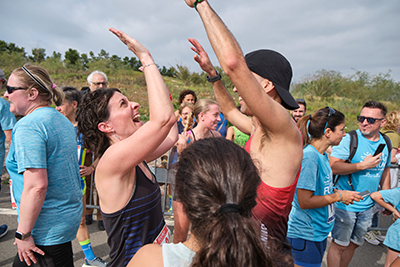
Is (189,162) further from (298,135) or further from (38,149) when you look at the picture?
(38,149)

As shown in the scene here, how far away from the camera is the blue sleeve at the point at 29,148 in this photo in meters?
1.65

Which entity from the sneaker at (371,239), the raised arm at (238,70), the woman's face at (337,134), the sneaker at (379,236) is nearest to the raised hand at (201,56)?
the raised arm at (238,70)

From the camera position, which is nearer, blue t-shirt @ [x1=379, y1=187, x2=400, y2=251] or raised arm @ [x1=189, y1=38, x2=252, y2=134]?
raised arm @ [x1=189, y1=38, x2=252, y2=134]

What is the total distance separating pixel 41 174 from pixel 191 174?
53.1 inches

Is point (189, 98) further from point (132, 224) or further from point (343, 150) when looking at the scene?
point (132, 224)

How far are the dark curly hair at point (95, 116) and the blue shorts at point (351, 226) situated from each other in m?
2.93

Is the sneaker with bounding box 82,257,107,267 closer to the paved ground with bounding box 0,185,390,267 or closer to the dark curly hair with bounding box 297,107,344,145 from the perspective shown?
the paved ground with bounding box 0,185,390,267

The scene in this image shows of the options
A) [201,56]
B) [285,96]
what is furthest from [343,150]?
[201,56]

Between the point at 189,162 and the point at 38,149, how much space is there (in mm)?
1321

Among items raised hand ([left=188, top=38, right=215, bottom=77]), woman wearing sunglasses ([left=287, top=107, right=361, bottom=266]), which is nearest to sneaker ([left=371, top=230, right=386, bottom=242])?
woman wearing sunglasses ([left=287, top=107, right=361, bottom=266])

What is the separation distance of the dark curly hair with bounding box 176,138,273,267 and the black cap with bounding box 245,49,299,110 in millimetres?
658

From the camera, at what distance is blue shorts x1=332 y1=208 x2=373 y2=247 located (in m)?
2.88

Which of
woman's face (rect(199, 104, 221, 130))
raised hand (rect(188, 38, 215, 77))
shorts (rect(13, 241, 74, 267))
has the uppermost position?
raised hand (rect(188, 38, 215, 77))

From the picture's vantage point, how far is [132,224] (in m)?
1.43
